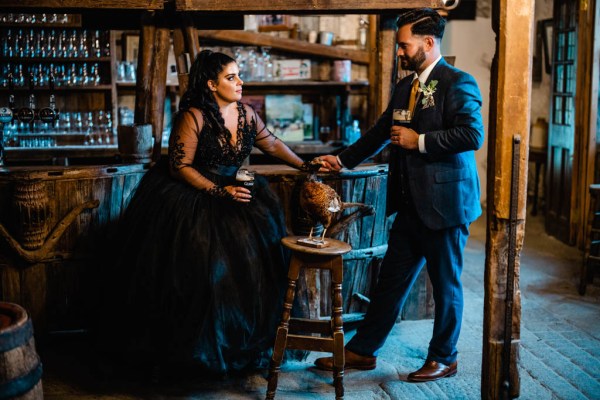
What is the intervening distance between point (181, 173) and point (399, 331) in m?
1.87

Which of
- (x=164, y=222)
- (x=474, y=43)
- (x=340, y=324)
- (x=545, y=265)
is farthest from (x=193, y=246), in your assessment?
(x=474, y=43)

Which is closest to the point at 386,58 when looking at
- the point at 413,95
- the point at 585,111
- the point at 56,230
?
the point at 413,95

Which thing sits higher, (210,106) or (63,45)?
(63,45)

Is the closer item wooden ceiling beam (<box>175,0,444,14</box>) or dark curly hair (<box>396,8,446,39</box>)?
dark curly hair (<box>396,8,446,39</box>)

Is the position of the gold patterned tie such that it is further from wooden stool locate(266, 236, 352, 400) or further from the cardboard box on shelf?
the cardboard box on shelf

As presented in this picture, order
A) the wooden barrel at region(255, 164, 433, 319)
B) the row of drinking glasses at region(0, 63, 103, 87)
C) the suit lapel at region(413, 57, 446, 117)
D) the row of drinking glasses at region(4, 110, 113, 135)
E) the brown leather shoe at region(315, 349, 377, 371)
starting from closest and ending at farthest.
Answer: the suit lapel at region(413, 57, 446, 117) < the brown leather shoe at region(315, 349, 377, 371) < the wooden barrel at region(255, 164, 433, 319) < the row of drinking glasses at region(4, 110, 113, 135) < the row of drinking glasses at region(0, 63, 103, 87)

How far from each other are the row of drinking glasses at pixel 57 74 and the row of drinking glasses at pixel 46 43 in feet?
0.57

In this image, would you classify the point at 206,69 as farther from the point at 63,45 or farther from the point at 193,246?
the point at 63,45

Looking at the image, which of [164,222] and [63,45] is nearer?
[164,222]

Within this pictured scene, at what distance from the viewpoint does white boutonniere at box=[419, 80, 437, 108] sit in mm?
3820

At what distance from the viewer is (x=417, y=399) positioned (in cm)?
383

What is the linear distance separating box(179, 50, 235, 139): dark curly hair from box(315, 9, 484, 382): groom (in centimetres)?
96

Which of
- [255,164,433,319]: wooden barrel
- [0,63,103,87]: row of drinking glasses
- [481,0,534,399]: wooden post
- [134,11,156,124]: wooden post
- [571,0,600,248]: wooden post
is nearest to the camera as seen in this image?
[481,0,534,399]: wooden post

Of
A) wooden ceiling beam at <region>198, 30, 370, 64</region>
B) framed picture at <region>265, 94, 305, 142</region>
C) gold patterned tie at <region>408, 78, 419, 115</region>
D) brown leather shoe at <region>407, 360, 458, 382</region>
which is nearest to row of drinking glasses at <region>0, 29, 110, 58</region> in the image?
wooden ceiling beam at <region>198, 30, 370, 64</region>
